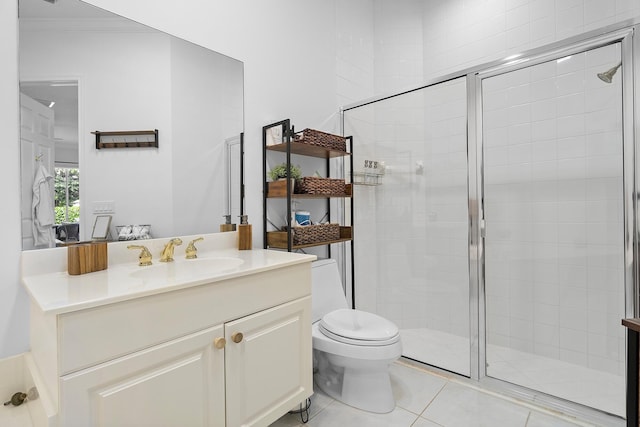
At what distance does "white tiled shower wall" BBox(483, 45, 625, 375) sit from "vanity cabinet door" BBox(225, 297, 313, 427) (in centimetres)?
124

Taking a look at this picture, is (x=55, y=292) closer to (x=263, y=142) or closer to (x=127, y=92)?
(x=127, y=92)

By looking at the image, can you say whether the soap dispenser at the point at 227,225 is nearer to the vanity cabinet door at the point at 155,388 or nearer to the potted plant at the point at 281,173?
the potted plant at the point at 281,173

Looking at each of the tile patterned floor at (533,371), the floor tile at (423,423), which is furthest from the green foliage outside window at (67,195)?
the tile patterned floor at (533,371)

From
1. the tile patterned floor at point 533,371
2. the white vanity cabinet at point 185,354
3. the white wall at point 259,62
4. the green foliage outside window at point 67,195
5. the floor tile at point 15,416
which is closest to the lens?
the white vanity cabinet at point 185,354

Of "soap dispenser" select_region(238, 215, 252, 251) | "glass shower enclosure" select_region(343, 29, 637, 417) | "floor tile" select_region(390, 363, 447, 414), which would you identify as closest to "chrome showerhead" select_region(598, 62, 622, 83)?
"glass shower enclosure" select_region(343, 29, 637, 417)

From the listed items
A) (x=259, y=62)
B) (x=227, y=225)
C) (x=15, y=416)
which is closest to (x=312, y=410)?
(x=227, y=225)

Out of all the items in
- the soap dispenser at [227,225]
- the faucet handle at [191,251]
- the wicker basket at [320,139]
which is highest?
the wicker basket at [320,139]

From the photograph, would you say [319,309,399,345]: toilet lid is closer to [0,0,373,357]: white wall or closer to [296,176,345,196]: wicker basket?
[0,0,373,357]: white wall

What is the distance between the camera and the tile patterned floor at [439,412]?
63.6 inches

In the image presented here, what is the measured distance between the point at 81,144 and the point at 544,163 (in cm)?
251

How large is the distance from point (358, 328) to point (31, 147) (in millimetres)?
1641

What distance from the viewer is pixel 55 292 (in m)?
0.95

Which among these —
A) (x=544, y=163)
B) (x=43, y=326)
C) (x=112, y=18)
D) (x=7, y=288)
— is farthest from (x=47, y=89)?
(x=544, y=163)

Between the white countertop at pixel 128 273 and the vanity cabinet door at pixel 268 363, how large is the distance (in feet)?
0.68
